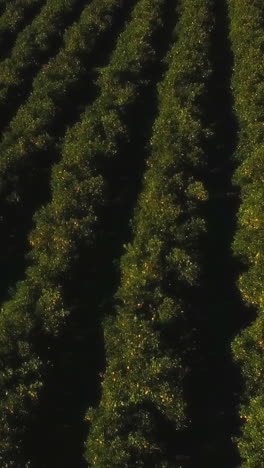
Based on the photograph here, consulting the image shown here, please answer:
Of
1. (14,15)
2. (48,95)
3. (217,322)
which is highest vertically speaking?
(14,15)

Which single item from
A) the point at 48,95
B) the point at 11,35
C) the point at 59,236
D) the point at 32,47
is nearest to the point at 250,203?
the point at 59,236

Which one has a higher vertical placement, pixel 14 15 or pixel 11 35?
pixel 14 15

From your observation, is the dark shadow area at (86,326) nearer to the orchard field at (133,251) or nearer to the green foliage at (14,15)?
the orchard field at (133,251)

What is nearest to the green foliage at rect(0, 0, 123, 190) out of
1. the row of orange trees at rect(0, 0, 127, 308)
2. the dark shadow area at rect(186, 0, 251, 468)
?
the row of orange trees at rect(0, 0, 127, 308)

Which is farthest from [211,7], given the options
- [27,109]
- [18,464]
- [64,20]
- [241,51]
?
[18,464]

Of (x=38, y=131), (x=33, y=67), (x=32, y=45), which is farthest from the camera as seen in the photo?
(x=32, y=45)

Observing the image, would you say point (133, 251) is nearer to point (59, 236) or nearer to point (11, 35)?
point (59, 236)
